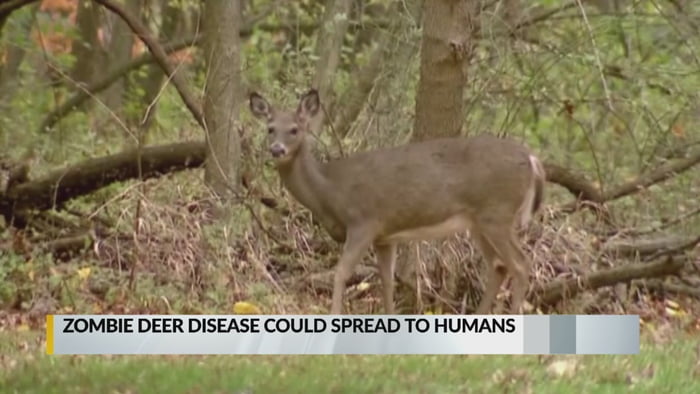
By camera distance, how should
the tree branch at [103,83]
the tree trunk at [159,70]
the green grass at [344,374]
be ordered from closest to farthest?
the green grass at [344,374] < the tree branch at [103,83] < the tree trunk at [159,70]

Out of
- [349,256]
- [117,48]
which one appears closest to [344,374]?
[349,256]

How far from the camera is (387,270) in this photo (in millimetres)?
9219

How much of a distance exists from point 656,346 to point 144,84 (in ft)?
42.2

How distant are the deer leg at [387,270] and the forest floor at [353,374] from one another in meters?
1.83

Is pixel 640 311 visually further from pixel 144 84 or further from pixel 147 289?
pixel 144 84

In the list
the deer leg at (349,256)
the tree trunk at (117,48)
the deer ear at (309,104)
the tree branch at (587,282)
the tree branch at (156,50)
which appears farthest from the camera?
the tree trunk at (117,48)

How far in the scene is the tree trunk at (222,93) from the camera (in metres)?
11.1

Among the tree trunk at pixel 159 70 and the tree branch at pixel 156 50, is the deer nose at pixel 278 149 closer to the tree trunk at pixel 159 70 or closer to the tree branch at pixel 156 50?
the tree branch at pixel 156 50

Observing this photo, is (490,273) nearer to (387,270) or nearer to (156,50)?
(387,270)

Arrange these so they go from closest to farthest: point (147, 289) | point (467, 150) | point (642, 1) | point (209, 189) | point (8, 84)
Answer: point (467, 150), point (147, 289), point (209, 189), point (642, 1), point (8, 84)

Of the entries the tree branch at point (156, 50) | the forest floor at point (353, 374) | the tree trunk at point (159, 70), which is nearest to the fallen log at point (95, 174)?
the tree branch at point (156, 50)

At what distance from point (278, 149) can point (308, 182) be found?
0.32 metres

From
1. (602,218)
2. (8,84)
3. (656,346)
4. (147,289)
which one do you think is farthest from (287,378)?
(8,84)

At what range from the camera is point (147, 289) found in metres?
10.3
